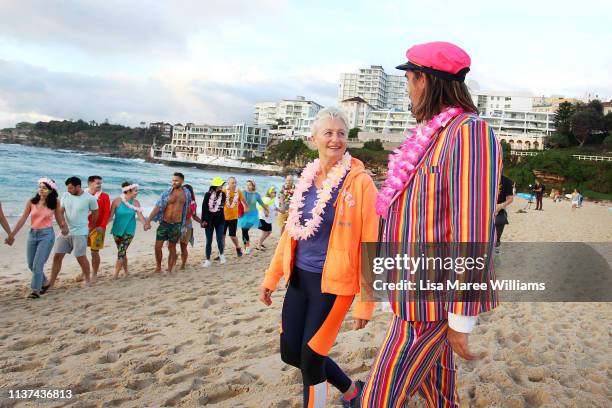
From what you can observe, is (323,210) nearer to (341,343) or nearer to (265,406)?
(265,406)

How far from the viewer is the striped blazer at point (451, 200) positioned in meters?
1.49

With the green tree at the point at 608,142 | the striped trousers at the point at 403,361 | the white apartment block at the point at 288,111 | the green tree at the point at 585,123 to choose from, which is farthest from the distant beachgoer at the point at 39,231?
the white apartment block at the point at 288,111

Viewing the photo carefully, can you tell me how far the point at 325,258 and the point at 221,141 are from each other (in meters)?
118

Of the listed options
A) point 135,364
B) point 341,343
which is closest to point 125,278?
point 135,364

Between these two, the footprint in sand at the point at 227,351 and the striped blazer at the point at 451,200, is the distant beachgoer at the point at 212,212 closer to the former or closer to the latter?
the footprint in sand at the point at 227,351

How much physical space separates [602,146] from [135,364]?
6990 cm

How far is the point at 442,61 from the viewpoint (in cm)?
168

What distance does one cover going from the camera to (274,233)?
15.1m

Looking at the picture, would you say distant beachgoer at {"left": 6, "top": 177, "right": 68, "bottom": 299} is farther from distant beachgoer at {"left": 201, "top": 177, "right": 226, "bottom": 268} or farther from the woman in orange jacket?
the woman in orange jacket

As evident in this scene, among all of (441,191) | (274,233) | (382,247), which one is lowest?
(274,233)

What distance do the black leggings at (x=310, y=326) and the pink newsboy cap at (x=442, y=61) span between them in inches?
46.0

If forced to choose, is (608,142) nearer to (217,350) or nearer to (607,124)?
(607,124)

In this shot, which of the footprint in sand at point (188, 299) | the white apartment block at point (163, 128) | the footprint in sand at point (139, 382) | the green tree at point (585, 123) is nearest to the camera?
the footprint in sand at point (139, 382)

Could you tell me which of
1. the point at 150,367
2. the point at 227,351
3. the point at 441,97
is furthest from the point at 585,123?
the point at 441,97
